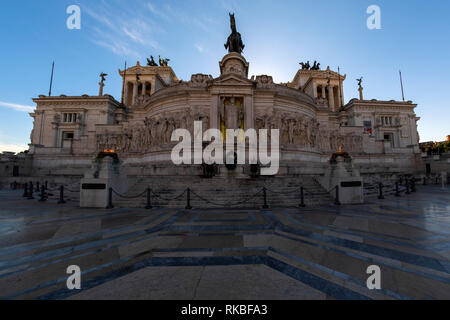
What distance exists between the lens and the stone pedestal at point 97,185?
9.60 m

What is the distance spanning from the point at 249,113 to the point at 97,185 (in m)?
15.6

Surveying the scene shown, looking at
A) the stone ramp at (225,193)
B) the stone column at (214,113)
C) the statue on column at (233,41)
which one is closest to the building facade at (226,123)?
the stone column at (214,113)

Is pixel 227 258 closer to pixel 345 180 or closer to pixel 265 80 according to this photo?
pixel 345 180

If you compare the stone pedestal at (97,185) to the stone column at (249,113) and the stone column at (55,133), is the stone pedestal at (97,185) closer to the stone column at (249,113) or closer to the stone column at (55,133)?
the stone column at (249,113)

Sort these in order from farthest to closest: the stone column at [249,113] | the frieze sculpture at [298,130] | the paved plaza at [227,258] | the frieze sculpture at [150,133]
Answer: the frieze sculpture at [298,130] → the frieze sculpture at [150,133] → the stone column at [249,113] → the paved plaza at [227,258]

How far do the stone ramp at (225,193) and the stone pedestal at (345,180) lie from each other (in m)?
0.74

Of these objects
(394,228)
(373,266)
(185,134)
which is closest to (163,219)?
(373,266)

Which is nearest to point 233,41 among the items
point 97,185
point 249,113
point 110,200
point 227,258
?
point 249,113

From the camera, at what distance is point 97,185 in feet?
32.1

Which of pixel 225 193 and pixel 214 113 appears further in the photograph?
pixel 214 113

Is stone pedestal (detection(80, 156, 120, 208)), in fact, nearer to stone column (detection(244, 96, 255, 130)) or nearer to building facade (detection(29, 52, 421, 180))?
building facade (detection(29, 52, 421, 180))

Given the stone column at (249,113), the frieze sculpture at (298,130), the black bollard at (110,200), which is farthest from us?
the frieze sculpture at (298,130)

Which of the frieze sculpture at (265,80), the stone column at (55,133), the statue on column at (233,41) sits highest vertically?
the statue on column at (233,41)
